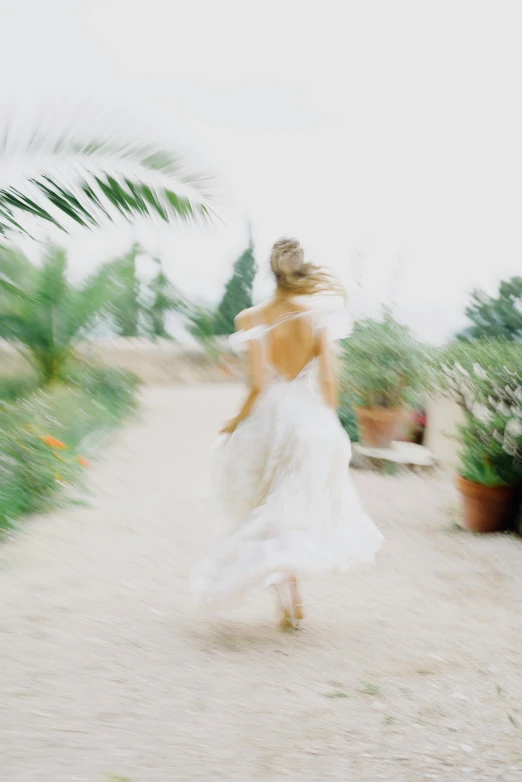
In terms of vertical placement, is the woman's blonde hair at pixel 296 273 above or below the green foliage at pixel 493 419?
above

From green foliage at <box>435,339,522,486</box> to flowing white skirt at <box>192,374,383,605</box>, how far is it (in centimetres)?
236

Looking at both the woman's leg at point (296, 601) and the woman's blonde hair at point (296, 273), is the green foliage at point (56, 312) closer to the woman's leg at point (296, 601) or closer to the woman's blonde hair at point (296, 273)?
the woman's blonde hair at point (296, 273)

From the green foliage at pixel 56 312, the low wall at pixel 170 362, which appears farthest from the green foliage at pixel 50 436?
the low wall at pixel 170 362

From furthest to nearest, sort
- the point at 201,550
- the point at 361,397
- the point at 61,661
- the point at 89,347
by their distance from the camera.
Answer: the point at 89,347, the point at 361,397, the point at 201,550, the point at 61,661

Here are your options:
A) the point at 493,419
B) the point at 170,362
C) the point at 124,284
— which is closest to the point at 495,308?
the point at 170,362

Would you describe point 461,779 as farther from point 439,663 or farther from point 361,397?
point 361,397

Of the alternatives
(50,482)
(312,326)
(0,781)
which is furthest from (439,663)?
(50,482)

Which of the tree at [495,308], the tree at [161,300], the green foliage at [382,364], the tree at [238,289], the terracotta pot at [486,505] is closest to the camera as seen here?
the terracotta pot at [486,505]

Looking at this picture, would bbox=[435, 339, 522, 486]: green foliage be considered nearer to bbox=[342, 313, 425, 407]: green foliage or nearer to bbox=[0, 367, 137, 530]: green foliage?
bbox=[342, 313, 425, 407]: green foliage

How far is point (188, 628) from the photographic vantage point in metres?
3.60

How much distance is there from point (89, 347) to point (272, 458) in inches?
259

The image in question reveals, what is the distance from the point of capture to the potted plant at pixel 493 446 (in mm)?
5551

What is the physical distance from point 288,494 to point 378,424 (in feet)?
17.1

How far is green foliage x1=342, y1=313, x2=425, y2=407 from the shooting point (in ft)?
27.7
